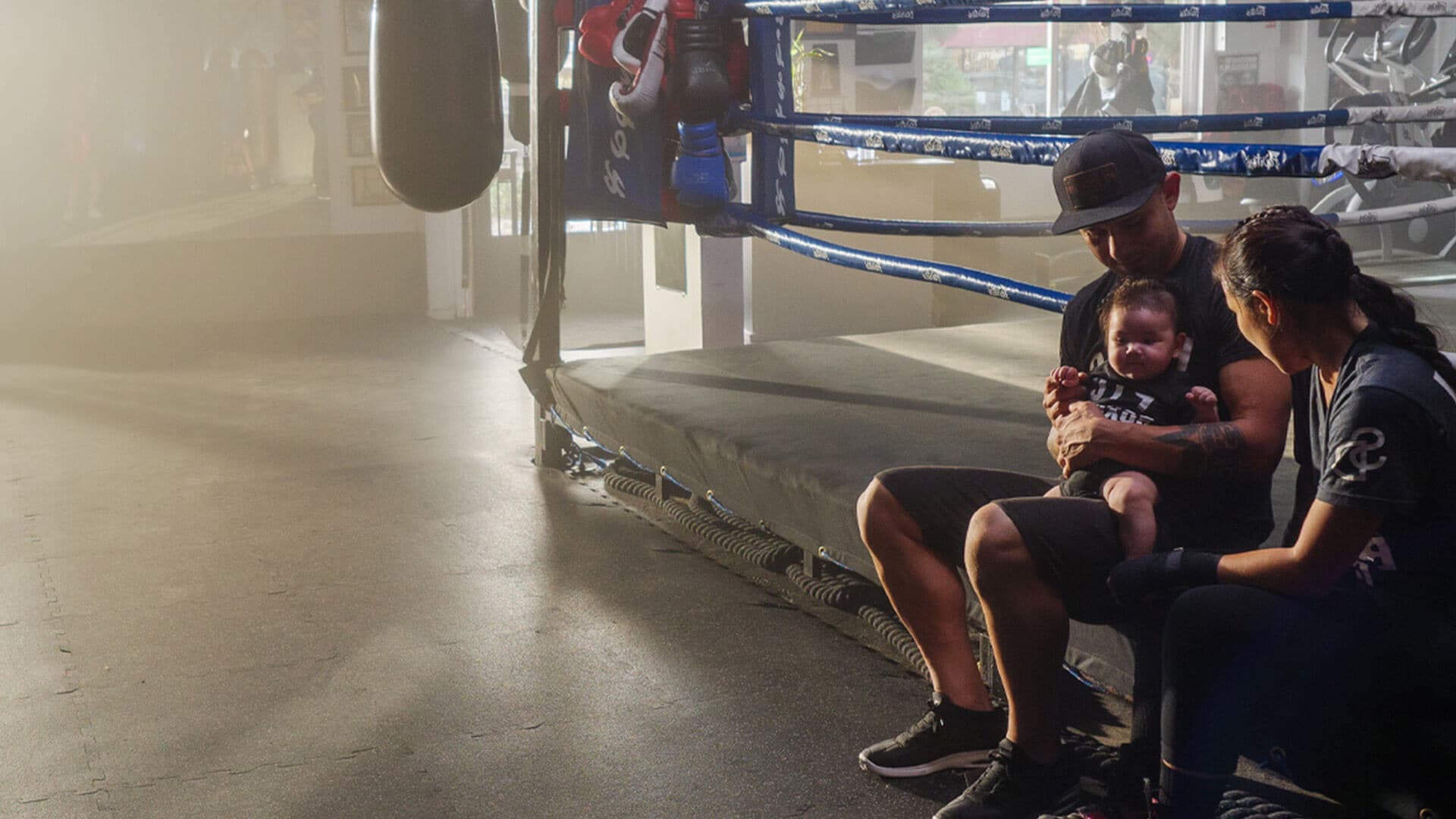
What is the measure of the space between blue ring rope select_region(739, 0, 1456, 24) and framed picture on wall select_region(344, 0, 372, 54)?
5.61 meters

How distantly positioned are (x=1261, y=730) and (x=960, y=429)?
1.59 meters

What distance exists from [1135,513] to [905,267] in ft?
4.83

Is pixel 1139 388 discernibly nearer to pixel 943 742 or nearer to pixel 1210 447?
pixel 1210 447

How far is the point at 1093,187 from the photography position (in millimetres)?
2105

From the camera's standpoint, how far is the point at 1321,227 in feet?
5.59

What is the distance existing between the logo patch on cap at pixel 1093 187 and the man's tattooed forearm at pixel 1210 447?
36 cm

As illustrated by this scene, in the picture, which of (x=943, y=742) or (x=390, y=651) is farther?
(x=390, y=651)

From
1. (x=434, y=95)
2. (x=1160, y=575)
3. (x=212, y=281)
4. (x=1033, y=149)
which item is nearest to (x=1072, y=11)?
(x=1033, y=149)

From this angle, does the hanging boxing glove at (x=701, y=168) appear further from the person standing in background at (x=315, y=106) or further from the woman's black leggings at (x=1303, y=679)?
the person standing in background at (x=315, y=106)

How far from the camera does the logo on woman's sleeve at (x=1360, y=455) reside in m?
1.56

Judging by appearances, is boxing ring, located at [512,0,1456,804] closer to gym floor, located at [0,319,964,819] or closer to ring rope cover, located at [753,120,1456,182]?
ring rope cover, located at [753,120,1456,182]

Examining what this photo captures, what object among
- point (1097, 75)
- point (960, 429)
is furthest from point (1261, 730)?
point (1097, 75)

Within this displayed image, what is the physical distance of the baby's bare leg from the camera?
1.99 metres

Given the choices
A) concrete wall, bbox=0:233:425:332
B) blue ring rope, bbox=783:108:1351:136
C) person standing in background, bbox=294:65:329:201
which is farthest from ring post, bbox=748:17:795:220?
person standing in background, bbox=294:65:329:201
